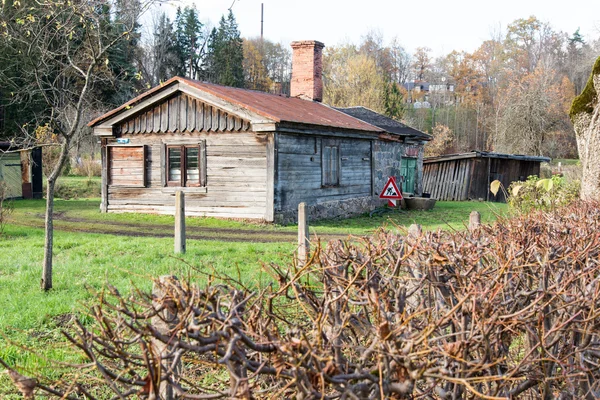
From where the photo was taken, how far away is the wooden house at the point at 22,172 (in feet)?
80.9

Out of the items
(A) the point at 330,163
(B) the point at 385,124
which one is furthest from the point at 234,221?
(B) the point at 385,124

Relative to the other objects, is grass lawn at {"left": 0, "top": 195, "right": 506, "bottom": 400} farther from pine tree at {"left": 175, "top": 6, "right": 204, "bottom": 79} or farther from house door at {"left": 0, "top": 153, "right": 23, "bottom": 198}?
pine tree at {"left": 175, "top": 6, "right": 204, "bottom": 79}

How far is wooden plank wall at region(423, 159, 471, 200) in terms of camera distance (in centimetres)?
3216

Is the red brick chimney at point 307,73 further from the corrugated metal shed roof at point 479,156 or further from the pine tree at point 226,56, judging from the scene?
the pine tree at point 226,56

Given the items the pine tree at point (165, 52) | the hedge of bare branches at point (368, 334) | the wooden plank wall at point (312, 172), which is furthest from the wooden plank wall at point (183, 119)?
the pine tree at point (165, 52)

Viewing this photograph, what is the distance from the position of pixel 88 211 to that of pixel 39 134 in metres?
9.24

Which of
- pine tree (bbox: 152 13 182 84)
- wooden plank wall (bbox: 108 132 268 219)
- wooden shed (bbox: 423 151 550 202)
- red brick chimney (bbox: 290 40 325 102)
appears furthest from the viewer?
pine tree (bbox: 152 13 182 84)

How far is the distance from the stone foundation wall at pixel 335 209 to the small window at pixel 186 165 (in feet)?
9.30

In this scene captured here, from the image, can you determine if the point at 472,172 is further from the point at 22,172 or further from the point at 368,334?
the point at 368,334

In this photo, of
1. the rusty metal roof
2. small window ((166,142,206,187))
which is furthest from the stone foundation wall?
small window ((166,142,206,187))

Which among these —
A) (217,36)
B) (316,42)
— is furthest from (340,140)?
(217,36)

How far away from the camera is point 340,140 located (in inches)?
829

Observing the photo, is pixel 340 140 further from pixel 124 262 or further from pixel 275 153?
pixel 124 262

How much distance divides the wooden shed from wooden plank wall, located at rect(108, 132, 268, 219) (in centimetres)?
1692
